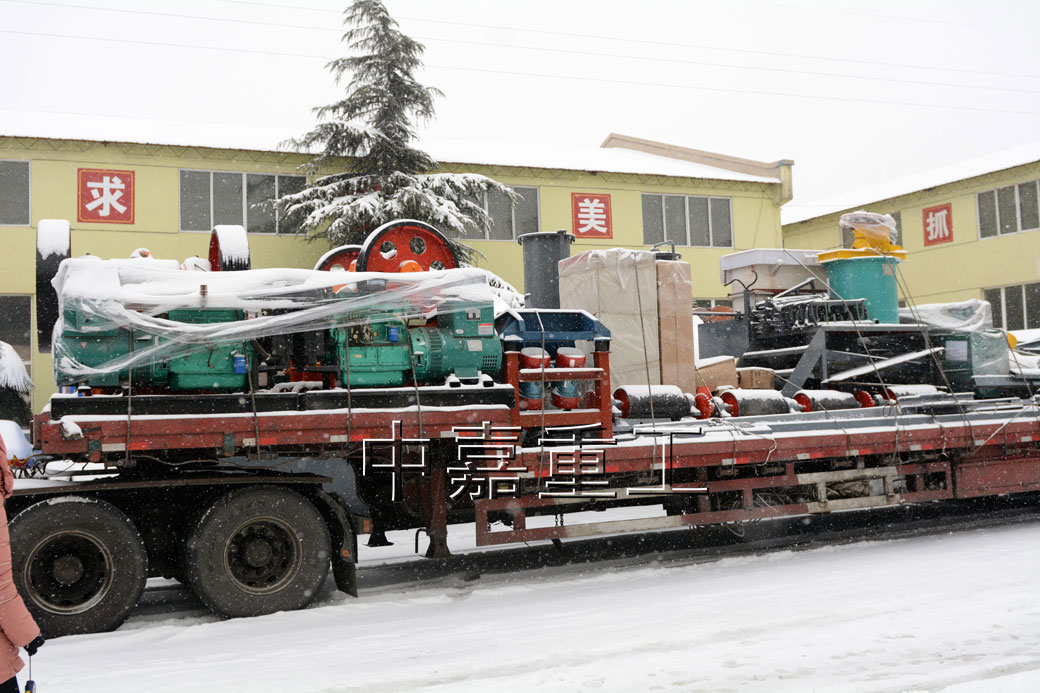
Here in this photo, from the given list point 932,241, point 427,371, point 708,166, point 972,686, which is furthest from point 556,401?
point 932,241

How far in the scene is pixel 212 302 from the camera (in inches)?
254

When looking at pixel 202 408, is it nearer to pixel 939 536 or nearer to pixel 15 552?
pixel 15 552

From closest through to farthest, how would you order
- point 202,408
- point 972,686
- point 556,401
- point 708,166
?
point 972,686 → point 202,408 → point 556,401 → point 708,166

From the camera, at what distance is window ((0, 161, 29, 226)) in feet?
58.2

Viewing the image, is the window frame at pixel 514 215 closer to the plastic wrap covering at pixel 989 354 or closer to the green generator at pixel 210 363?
the plastic wrap covering at pixel 989 354

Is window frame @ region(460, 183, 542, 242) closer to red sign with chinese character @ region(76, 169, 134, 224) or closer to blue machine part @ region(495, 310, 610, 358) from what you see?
red sign with chinese character @ region(76, 169, 134, 224)

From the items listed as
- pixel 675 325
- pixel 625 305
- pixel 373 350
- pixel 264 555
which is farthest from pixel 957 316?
pixel 264 555

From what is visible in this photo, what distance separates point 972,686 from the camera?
450 cm

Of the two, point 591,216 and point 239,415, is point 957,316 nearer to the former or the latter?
point 239,415

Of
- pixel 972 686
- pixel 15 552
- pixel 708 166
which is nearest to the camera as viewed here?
Result: pixel 972 686

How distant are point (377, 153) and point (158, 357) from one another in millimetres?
13093

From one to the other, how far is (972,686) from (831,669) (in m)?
0.70

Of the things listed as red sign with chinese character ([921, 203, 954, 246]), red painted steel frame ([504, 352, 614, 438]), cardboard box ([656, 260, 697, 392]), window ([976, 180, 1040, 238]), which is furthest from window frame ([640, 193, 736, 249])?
red painted steel frame ([504, 352, 614, 438])

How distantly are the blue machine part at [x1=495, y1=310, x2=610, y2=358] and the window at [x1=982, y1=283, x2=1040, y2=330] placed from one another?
70.5 ft
